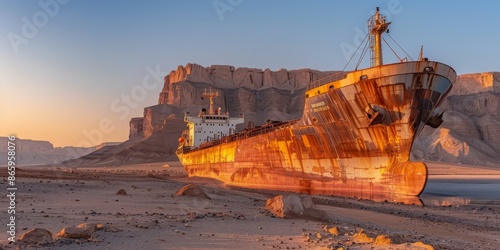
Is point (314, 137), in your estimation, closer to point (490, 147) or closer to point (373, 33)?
point (373, 33)

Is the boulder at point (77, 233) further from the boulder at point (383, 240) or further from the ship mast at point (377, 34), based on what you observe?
the ship mast at point (377, 34)

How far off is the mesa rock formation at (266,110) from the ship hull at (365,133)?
68674mm

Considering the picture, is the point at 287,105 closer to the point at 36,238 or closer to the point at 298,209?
the point at 298,209

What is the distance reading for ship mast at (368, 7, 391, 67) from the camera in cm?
2011

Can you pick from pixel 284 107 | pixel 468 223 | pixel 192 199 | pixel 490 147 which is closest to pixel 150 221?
pixel 192 199

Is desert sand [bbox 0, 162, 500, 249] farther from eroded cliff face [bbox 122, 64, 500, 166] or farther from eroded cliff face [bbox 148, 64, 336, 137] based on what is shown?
eroded cliff face [bbox 148, 64, 336, 137]

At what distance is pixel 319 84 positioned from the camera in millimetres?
21047

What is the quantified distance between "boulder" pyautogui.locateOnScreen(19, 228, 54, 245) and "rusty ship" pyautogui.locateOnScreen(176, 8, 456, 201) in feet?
45.0

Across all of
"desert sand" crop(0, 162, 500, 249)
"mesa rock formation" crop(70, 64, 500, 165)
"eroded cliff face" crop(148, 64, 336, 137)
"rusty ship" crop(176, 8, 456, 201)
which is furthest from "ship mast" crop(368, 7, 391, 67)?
"eroded cliff face" crop(148, 64, 336, 137)

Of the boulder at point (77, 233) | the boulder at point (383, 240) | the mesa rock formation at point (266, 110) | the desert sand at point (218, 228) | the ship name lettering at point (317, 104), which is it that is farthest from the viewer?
the mesa rock formation at point (266, 110)

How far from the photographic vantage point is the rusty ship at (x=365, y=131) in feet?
54.6

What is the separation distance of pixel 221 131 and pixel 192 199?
35141 mm

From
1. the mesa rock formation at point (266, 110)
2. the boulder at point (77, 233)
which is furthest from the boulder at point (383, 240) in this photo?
the mesa rock formation at point (266, 110)

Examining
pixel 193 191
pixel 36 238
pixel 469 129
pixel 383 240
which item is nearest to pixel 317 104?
pixel 193 191
